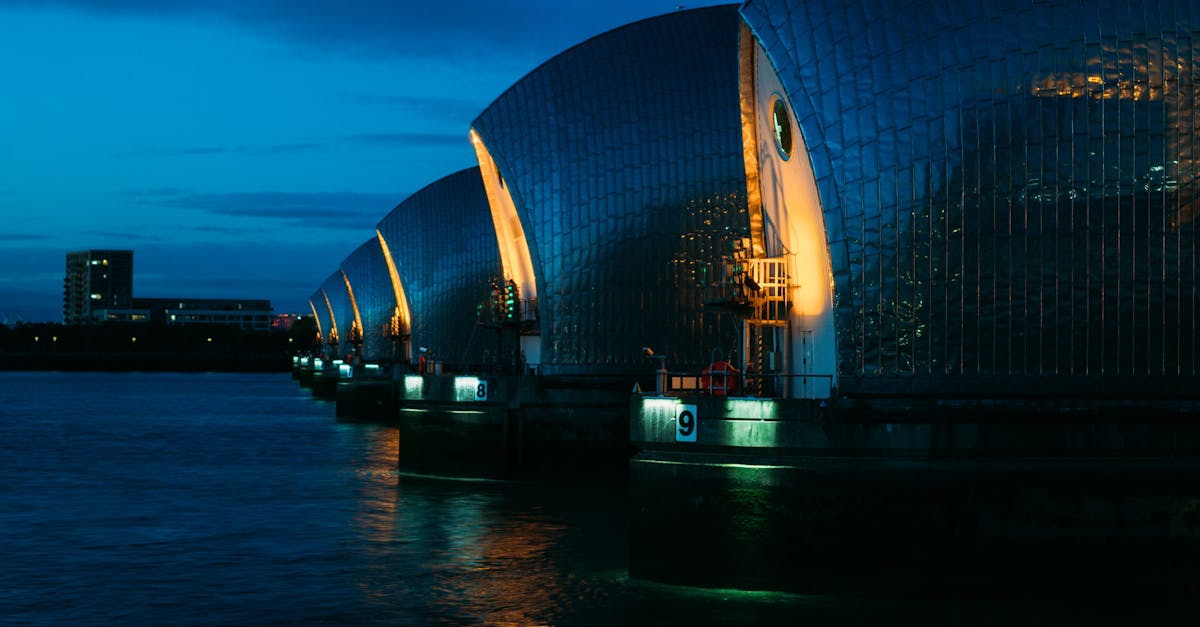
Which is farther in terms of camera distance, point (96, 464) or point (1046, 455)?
point (96, 464)

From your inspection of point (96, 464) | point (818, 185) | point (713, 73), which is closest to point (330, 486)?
point (96, 464)

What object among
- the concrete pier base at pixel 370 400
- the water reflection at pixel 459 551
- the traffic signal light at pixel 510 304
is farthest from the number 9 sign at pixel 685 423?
the concrete pier base at pixel 370 400

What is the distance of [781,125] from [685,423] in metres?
8.96

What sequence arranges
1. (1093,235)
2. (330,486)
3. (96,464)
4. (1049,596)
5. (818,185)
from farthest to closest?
(96,464)
(330,486)
(818,185)
(1093,235)
(1049,596)

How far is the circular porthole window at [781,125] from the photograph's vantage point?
28.6 m

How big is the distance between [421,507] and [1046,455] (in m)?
16.9

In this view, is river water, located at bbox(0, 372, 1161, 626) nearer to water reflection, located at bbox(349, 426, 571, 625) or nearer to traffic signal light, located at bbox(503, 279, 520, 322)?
water reflection, located at bbox(349, 426, 571, 625)

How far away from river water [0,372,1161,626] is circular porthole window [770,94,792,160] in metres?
8.27

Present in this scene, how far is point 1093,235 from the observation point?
24031 mm

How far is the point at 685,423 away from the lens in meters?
22.3

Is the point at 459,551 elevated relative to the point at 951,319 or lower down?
lower down

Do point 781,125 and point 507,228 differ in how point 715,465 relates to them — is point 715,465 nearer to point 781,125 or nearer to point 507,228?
point 781,125

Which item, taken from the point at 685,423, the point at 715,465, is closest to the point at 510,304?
the point at 685,423

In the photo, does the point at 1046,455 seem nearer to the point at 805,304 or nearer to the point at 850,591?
the point at 850,591
